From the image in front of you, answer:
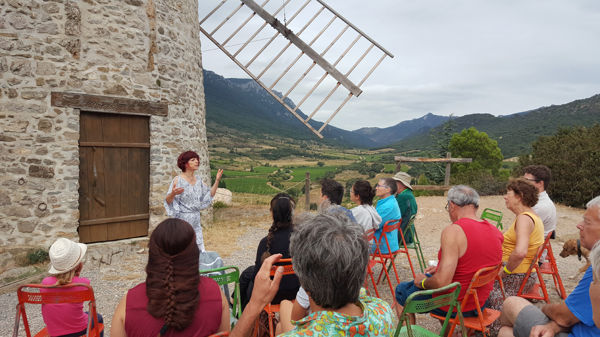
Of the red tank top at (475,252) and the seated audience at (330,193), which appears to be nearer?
the red tank top at (475,252)

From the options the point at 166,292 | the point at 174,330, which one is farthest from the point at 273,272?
the point at 166,292

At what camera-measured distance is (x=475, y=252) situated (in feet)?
9.07

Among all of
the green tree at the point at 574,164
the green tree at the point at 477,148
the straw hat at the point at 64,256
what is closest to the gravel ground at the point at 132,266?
the straw hat at the point at 64,256

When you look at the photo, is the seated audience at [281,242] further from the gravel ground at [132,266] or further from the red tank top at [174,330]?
the gravel ground at [132,266]

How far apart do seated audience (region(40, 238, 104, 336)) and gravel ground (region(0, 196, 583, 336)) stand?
1.38m

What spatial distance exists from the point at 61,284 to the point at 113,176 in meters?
4.04

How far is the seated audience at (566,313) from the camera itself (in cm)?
209

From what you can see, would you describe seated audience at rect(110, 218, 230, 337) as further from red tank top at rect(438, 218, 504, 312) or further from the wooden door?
the wooden door

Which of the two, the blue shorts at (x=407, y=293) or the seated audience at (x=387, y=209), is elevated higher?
the seated audience at (x=387, y=209)

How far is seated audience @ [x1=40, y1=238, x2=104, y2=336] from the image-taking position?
2.52m

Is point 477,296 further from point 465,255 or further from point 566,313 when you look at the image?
point 566,313

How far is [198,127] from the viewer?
780 centimetres

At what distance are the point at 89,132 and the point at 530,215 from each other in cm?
638

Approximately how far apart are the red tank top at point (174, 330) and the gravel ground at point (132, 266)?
2.64 m
